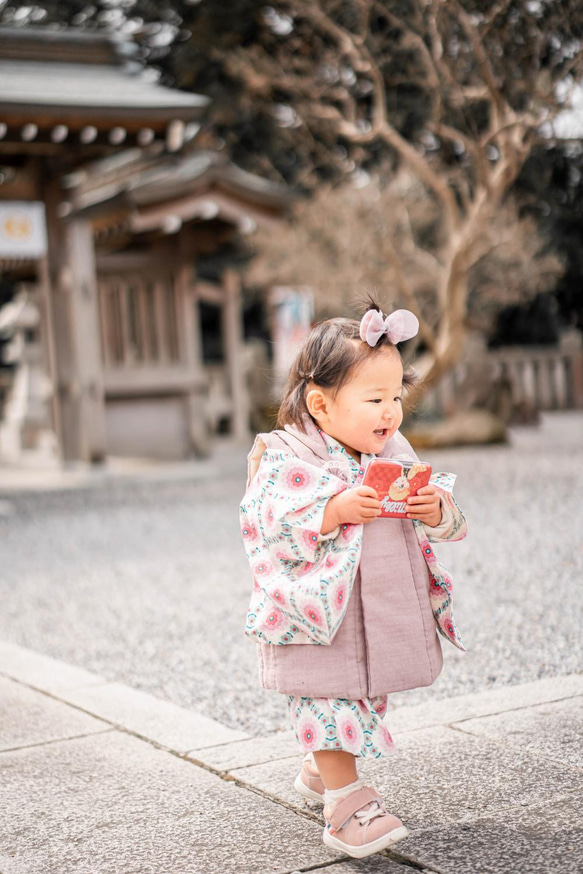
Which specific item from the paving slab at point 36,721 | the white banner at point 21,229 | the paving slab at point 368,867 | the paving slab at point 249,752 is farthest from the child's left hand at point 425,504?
the white banner at point 21,229

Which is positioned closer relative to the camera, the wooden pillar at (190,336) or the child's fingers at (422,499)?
the child's fingers at (422,499)

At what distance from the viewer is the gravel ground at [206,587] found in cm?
378

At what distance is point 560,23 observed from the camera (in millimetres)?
8445

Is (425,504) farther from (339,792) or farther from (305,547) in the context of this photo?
(339,792)

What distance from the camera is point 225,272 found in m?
15.1

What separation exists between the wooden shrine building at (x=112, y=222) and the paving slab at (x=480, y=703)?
24.6 feet

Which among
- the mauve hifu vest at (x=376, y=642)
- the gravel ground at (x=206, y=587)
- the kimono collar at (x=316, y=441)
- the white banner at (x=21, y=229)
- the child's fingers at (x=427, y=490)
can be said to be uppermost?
the white banner at (x=21, y=229)

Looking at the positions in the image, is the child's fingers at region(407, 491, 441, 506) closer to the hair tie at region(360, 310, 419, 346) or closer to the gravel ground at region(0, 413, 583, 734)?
the hair tie at region(360, 310, 419, 346)

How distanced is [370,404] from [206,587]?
3387 mm

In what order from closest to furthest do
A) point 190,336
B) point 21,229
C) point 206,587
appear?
1. point 206,587
2. point 21,229
3. point 190,336

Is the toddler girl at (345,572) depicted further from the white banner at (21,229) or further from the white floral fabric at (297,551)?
the white banner at (21,229)

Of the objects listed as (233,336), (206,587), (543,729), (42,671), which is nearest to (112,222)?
(233,336)

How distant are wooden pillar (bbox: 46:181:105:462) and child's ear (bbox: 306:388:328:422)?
28.3 feet

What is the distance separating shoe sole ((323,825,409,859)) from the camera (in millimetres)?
2152
